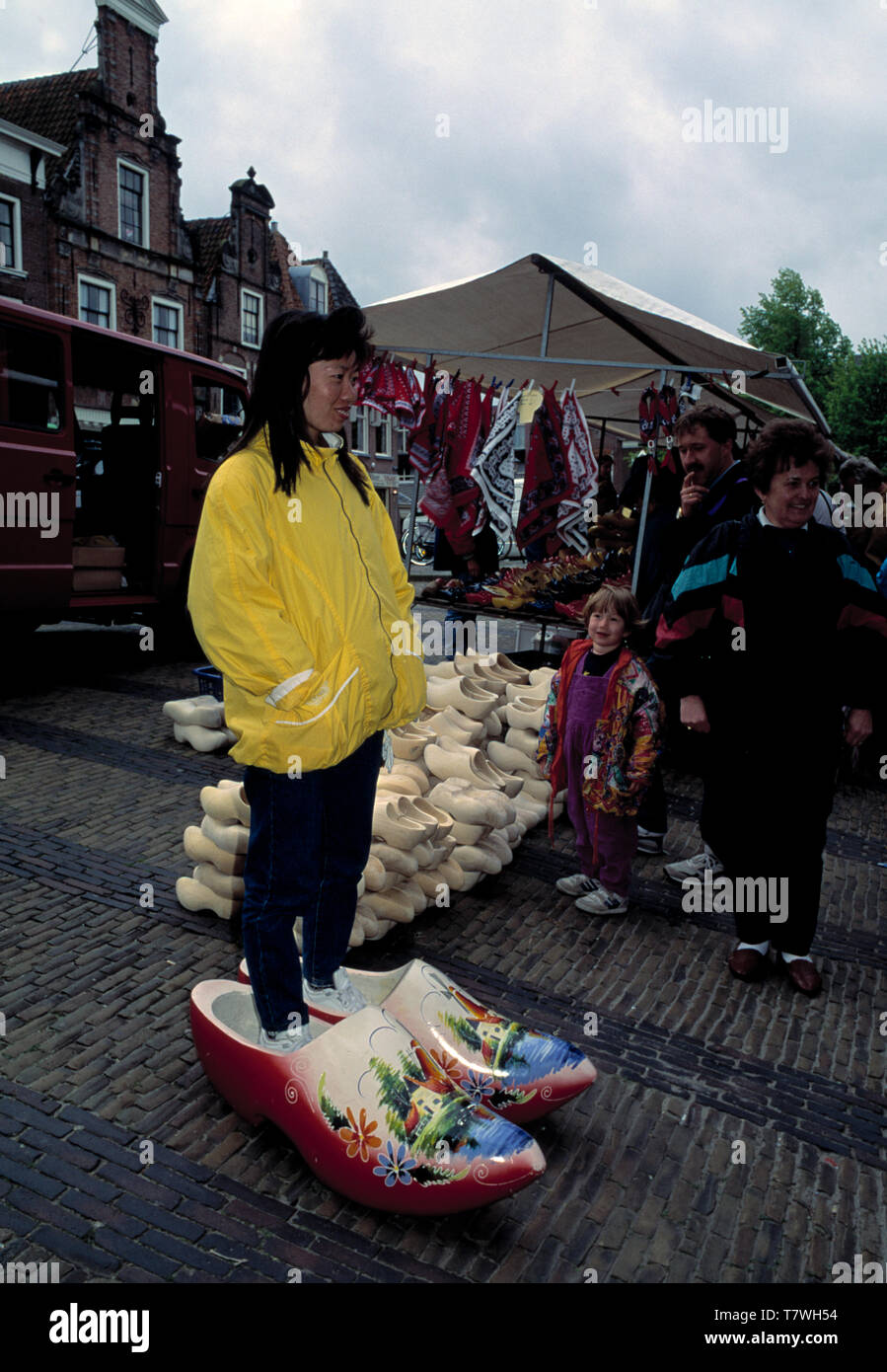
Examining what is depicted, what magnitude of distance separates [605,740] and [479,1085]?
172cm

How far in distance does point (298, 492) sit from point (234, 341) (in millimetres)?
26679

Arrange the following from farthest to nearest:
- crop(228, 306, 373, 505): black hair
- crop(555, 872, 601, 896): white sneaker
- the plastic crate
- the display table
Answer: the display table
the plastic crate
crop(555, 872, 601, 896): white sneaker
crop(228, 306, 373, 505): black hair

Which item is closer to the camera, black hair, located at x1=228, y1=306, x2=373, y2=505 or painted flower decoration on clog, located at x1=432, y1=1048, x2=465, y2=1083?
black hair, located at x1=228, y1=306, x2=373, y2=505

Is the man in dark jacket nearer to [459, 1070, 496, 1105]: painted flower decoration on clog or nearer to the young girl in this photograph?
the young girl

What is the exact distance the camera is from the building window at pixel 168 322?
2388cm

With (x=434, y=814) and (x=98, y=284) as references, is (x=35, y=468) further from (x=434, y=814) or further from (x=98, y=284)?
(x=98, y=284)

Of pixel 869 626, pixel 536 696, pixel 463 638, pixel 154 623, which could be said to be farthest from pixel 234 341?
pixel 869 626

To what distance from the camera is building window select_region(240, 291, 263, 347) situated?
26797 millimetres

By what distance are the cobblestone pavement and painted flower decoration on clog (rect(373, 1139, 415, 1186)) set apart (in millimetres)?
156

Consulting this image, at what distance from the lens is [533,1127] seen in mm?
2482

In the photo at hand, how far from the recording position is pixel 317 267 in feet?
106

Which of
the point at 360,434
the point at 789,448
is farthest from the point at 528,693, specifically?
the point at 360,434

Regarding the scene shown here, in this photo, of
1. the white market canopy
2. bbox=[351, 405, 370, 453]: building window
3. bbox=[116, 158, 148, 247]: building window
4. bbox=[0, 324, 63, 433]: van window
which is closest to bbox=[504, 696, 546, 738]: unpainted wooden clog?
the white market canopy

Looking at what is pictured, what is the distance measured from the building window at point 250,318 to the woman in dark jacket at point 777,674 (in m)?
26.1
